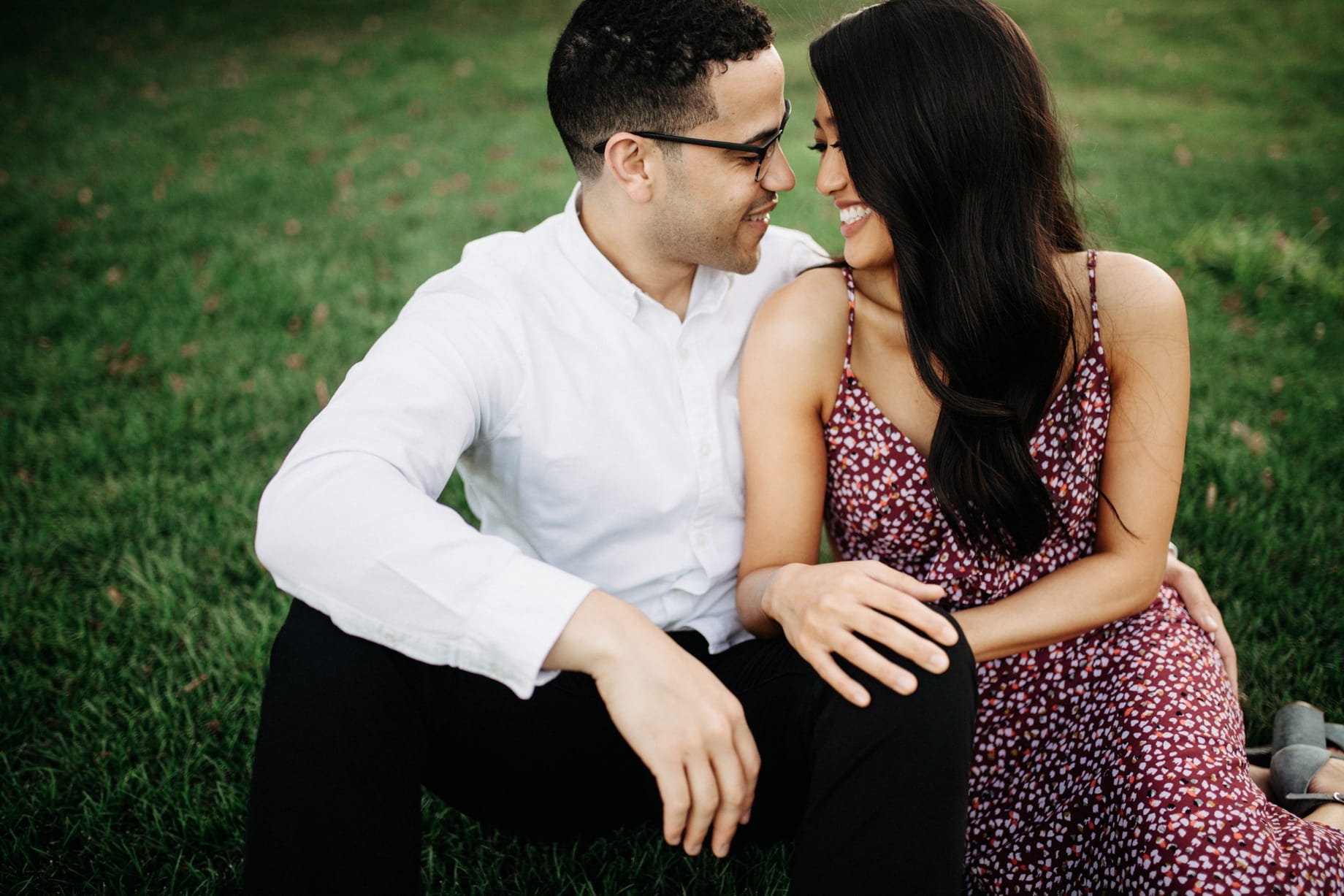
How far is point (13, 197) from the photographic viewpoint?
7566 mm

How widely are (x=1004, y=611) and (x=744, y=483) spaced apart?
2.39ft

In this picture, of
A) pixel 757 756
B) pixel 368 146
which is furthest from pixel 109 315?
pixel 757 756

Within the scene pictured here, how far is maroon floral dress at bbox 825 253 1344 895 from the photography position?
204 centimetres

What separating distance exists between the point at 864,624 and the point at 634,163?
60.1 inches

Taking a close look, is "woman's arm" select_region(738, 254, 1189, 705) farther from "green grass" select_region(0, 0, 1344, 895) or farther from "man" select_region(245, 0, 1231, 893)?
"green grass" select_region(0, 0, 1344, 895)

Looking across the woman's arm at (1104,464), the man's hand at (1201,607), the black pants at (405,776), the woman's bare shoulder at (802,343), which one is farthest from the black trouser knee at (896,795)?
the man's hand at (1201,607)

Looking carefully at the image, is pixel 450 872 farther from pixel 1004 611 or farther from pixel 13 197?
pixel 13 197

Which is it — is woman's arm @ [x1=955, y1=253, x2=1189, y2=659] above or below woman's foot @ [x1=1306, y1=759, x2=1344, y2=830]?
above

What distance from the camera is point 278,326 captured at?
5.59 metres

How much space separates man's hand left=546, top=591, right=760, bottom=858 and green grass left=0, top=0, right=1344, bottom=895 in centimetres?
86

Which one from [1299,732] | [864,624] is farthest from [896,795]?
[1299,732]

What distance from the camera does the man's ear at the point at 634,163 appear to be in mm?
2561

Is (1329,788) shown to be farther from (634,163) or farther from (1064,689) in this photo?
(634,163)

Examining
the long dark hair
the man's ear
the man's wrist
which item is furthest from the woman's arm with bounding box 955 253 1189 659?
the man's ear
